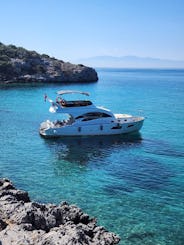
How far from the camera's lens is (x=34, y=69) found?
417 ft

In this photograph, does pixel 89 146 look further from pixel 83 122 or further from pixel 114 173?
pixel 114 173

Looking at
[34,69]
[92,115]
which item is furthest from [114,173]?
[34,69]

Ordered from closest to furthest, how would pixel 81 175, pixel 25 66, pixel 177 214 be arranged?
pixel 177 214
pixel 81 175
pixel 25 66

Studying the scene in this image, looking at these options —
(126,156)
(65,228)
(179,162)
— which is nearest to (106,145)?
(126,156)

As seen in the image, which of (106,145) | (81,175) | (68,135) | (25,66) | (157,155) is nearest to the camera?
(81,175)

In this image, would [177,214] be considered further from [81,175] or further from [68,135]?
[68,135]

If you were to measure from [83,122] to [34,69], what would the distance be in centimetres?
8635

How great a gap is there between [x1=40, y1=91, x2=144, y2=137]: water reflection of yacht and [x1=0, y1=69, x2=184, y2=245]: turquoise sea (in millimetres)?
943

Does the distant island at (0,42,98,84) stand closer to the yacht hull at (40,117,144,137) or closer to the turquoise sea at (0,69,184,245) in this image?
the turquoise sea at (0,69,184,245)

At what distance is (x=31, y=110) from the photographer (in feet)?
211

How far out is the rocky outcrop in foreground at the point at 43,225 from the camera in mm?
15973

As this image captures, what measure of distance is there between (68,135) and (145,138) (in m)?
8.78

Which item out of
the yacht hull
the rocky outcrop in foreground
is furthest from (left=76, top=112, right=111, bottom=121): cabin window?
the rocky outcrop in foreground

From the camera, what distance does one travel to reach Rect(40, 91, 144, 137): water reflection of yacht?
43.8 meters
